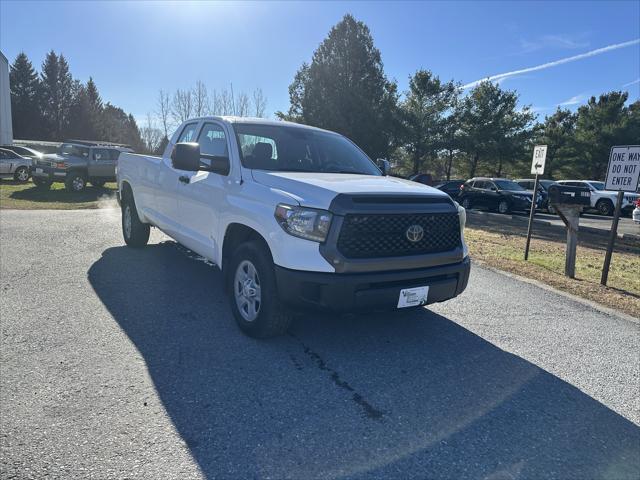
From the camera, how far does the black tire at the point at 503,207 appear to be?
19266mm

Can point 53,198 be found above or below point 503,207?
below

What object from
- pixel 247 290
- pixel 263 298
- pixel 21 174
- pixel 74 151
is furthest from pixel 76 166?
pixel 263 298

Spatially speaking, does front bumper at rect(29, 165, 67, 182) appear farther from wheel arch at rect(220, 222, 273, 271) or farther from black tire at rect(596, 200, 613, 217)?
black tire at rect(596, 200, 613, 217)

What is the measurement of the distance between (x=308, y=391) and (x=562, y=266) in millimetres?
6468

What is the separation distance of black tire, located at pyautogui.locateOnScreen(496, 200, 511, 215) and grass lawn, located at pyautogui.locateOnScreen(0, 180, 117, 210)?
15769mm

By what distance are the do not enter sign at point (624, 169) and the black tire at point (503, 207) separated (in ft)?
44.2

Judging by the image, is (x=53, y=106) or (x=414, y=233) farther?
(x=53, y=106)

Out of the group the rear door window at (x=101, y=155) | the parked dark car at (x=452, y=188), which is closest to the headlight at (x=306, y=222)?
the rear door window at (x=101, y=155)

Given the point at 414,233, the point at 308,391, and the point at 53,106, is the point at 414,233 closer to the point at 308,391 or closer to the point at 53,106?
the point at 308,391

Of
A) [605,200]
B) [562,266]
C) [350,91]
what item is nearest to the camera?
[562,266]

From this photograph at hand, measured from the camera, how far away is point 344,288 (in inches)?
121

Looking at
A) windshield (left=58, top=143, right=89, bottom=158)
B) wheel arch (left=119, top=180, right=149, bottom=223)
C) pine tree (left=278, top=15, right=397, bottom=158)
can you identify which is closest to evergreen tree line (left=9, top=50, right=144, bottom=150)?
pine tree (left=278, top=15, right=397, bottom=158)

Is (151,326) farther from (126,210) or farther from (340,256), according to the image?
(126,210)

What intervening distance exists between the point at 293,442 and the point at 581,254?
354 inches
